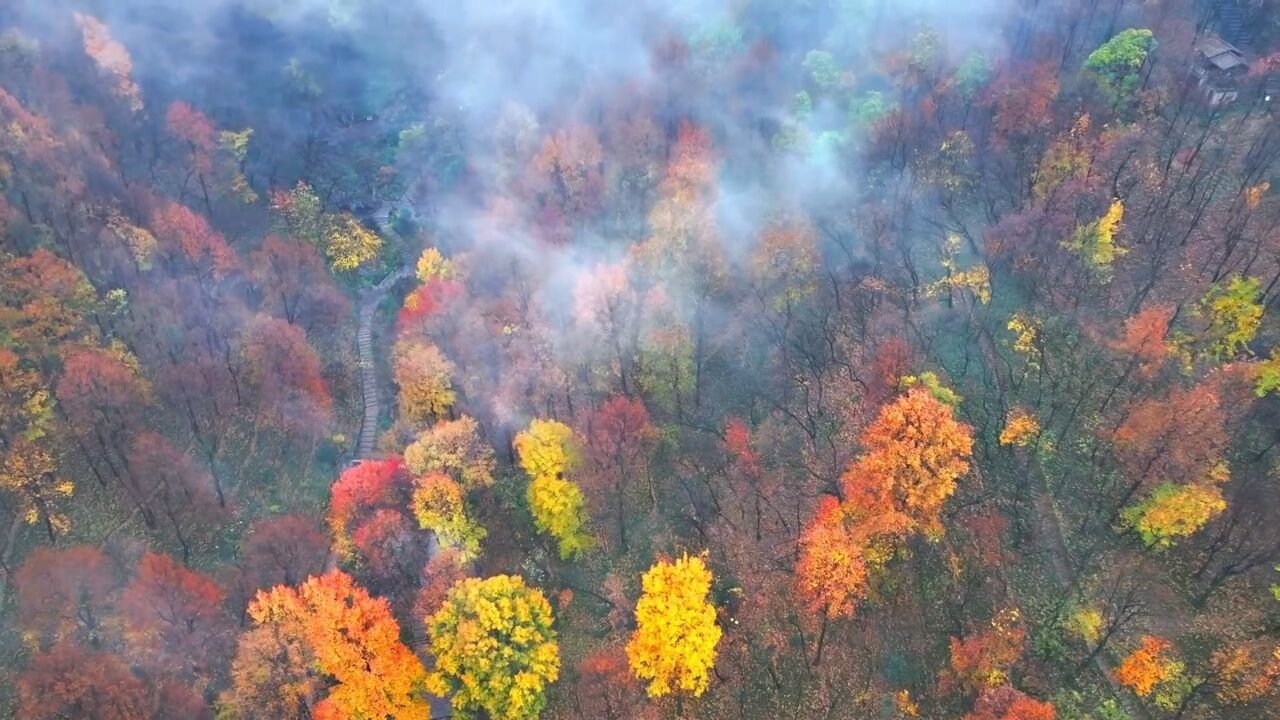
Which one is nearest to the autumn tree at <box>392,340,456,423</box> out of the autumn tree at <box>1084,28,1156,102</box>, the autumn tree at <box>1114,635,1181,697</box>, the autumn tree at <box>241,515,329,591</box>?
the autumn tree at <box>241,515,329,591</box>

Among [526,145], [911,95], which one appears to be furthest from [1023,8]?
[526,145]

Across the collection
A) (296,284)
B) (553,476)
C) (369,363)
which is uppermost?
(296,284)

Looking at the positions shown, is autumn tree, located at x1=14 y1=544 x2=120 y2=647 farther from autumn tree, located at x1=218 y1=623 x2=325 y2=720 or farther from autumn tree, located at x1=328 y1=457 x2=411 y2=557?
autumn tree, located at x1=328 y1=457 x2=411 y2=557

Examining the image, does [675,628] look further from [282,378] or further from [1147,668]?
[282,378]

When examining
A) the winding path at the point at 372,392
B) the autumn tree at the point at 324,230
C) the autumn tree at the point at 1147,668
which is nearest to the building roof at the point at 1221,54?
the autumn tree at the point at 1147,668

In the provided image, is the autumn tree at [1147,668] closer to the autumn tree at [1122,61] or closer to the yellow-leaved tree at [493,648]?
the yellow-leaved tree at [493,648]

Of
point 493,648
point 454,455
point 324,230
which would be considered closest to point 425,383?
point 454,455

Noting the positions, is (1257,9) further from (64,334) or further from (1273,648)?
(64,334)
